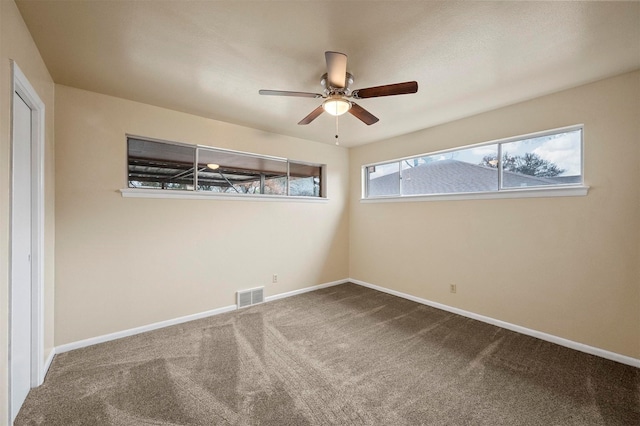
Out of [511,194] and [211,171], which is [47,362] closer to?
[211,171]

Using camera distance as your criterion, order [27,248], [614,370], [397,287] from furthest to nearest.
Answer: [397,287]
[614,370]
[27,248]

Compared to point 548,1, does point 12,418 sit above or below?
below

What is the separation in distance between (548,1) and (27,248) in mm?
3881

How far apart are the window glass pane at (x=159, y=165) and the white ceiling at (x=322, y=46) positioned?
553mm

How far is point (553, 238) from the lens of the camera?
8.93 ft

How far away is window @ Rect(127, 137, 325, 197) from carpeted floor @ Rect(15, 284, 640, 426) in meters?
1.76

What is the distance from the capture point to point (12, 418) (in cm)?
160

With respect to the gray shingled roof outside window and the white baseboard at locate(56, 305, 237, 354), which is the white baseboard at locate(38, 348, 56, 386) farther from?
the gray shingled roof outside window

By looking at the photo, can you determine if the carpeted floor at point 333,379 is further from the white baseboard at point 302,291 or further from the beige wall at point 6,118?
the white baseboard at point 302,291

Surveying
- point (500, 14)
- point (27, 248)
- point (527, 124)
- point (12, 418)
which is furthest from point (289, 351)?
point (527, 124)

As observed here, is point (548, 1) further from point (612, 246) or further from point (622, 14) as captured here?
point (612, 246)

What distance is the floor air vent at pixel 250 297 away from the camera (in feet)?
12.0

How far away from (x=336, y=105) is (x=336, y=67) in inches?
18.5

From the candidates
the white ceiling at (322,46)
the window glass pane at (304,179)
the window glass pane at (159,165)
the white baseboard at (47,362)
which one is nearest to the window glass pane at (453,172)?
the white ceiling at (322,46)
